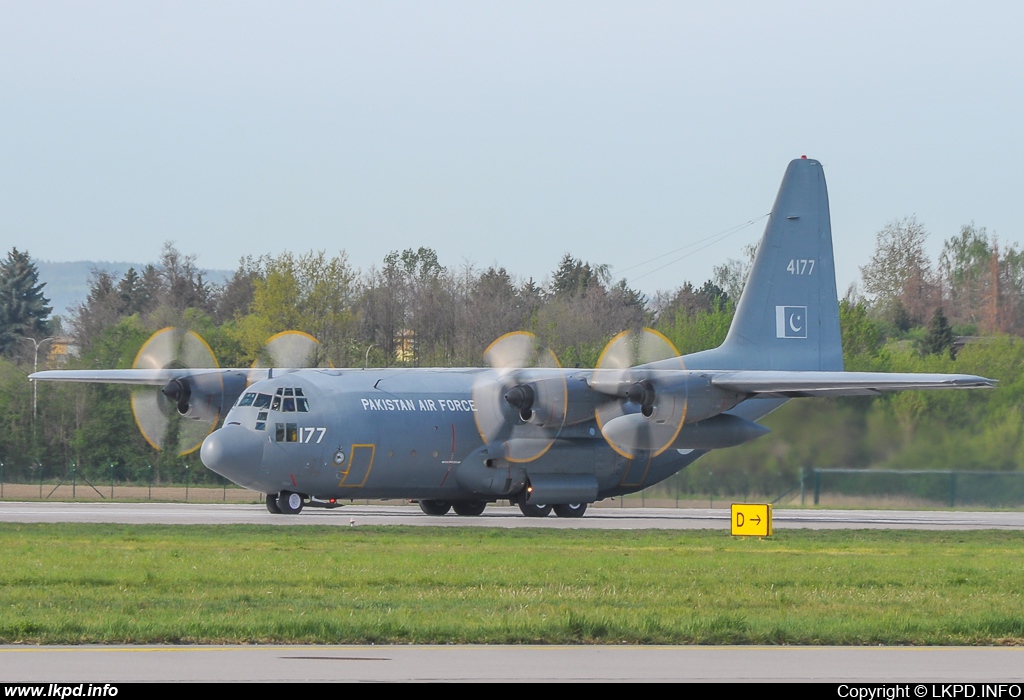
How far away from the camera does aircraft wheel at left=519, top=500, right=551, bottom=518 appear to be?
Answer: 105ft

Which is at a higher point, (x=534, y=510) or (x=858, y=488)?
(x=858, y=488)

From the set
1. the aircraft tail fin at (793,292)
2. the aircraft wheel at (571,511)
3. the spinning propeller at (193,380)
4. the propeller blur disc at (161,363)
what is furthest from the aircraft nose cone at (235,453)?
the aircraft tail fin at (793,292)

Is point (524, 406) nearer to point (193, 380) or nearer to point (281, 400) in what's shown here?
point (281, 400)

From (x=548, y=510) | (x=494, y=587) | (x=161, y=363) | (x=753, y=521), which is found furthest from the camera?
(x=161, y=363)

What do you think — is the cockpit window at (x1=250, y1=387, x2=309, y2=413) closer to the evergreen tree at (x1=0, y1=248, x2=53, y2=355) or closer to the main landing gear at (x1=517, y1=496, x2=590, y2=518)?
the main landing gear at (x1=517, y1=496, x2=590, y2=518)

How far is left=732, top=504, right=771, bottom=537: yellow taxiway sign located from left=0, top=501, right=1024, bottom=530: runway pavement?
2.35m

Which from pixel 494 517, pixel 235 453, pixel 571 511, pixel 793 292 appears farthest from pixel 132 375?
pixel 793 292

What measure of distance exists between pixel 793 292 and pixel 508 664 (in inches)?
1050

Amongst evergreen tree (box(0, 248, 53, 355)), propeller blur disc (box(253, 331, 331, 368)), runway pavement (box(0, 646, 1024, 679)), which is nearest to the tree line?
evergreen tree (box(0, 248, 53, 355))

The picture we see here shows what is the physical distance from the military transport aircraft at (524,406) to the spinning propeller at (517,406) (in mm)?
36

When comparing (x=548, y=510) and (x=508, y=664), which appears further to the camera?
(x=548, y=510)

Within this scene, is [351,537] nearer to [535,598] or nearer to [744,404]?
[535,598]

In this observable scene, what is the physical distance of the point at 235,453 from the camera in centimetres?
2772

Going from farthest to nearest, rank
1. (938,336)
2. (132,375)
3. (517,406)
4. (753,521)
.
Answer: (938,336) → (132,375) → (517,406) → (753,521)
